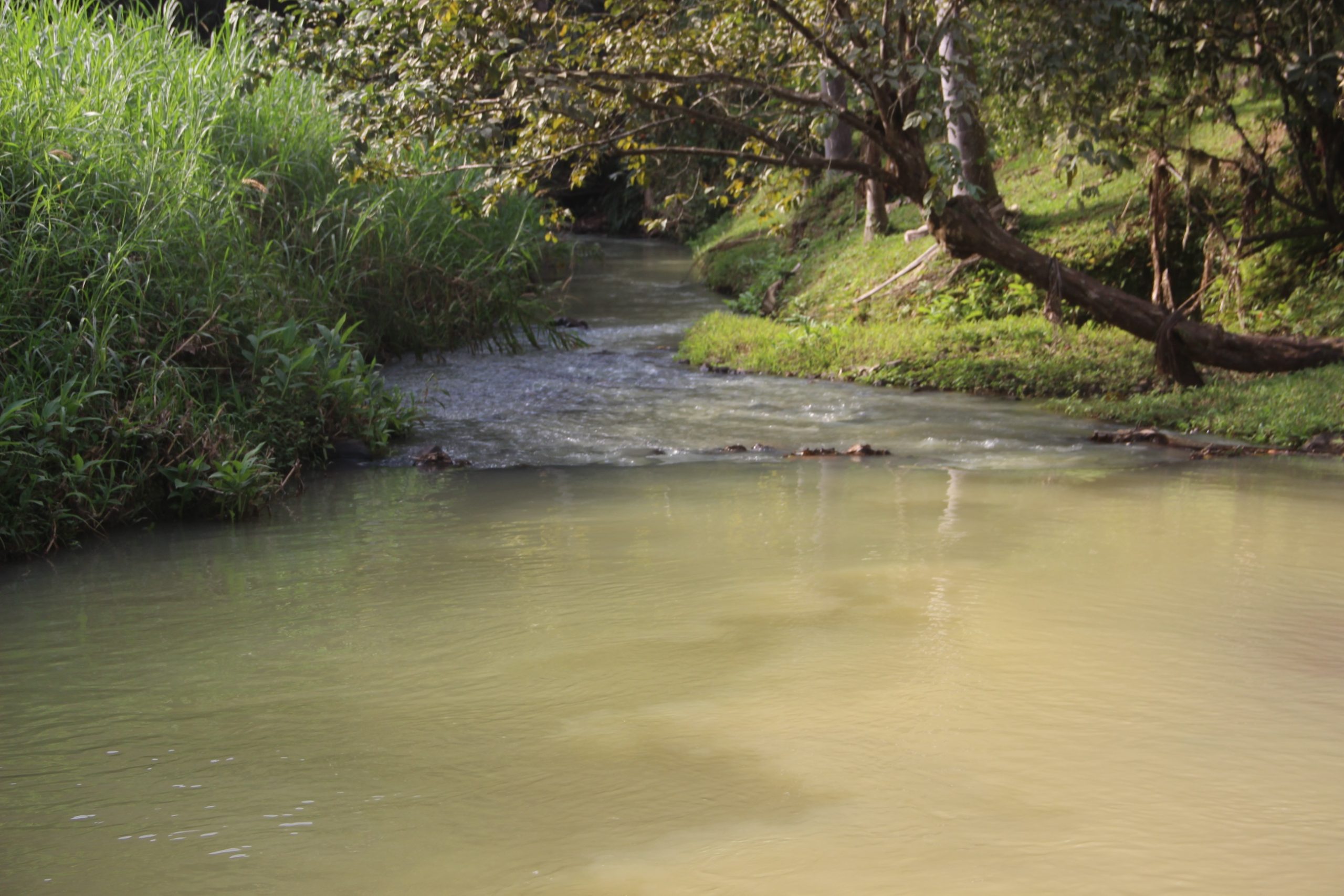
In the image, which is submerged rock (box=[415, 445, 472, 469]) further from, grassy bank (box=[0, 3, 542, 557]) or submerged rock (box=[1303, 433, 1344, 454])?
submerged rock (box=[1303, 433, 1344, 454])

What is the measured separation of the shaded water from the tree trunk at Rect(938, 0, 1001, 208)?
2.70 m

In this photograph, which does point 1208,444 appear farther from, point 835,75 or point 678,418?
point 835,75

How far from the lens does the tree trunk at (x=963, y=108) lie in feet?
23.9

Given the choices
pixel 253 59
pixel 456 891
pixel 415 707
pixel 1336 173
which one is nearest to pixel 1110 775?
pixel 456 891

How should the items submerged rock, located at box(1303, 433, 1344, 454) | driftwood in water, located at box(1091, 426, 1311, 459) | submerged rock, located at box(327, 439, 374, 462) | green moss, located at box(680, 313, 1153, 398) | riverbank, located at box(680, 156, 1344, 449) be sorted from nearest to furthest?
1. submerged rock, located at box(1303, 433, 1344, 454)
2. driftwood in water, located at box(1091, 426, 1311, 459)
3. submerged rock, located at box(327, 439, 374, 462)
4. riverbank, located at box(680, 156, 1344, 449)
5. green moss, located at box(680, 313, 1153, 398)

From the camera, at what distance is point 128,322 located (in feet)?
20.7

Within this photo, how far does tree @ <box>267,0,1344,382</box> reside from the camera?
25.2 feet

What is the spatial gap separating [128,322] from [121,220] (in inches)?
30.0

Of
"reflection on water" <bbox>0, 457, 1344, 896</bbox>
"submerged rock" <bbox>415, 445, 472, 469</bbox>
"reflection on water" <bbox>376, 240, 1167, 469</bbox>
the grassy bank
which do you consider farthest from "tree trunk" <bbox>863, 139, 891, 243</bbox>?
"reflection on water" <bbox>0, 457, 1344, 896</bbox>

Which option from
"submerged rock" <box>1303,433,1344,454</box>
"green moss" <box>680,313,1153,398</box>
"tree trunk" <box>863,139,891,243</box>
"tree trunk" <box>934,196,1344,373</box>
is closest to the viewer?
"submerged rock" <box>1303,433,1344,454</box>

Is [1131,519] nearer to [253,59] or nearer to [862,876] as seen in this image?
[862,876]

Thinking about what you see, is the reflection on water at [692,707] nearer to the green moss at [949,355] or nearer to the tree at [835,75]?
the tree at [835,75]

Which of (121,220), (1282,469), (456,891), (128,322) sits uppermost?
(121,220)

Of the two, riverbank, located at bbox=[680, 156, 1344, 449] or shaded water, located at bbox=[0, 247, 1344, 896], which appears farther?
riverbank, located at bbox=[680, 156, 1344, 449]
